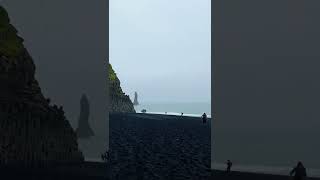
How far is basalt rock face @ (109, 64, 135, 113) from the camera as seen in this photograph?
479 feet

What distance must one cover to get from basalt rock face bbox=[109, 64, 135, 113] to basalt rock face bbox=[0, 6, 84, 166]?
364 ft

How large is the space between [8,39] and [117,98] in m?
132

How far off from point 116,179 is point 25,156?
5057mm

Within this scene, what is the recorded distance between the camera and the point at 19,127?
3019cm

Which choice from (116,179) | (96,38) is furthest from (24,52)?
(116,179)

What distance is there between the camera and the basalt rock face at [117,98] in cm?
14600
